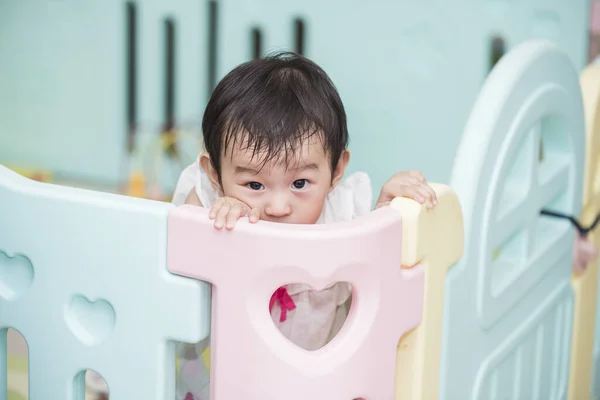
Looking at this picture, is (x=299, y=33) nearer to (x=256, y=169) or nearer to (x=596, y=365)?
(x=596, y=365)

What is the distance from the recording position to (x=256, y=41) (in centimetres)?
197

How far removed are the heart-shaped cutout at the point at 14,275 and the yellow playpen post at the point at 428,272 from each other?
1.21 ft

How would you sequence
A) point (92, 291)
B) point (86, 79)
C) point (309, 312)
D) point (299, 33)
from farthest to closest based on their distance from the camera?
1. point (86, 79)
2. point (299, 33)
3. point (309, 312)
4. point (92, 291)

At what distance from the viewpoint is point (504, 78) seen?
3.19 feet

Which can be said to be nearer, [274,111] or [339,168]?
[274,111]

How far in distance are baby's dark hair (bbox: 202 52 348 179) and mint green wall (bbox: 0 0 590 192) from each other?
2.67ft

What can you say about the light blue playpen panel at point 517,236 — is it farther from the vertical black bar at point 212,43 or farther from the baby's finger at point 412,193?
the vertical black bar at point 212,43

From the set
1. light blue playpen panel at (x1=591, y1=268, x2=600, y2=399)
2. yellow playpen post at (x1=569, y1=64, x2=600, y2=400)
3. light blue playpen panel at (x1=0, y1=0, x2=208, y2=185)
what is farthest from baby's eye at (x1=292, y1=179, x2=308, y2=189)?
light blue playpen panel at (x1=0, y1=0, x2=208, y2=185)

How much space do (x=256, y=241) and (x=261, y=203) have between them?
0.18m

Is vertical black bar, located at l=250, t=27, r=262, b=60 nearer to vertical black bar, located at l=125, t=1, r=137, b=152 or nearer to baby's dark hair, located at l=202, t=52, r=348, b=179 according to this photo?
vertical black bar, located at l=125, t=1, r=137, b=152

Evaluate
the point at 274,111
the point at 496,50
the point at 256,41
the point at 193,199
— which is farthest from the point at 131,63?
the point at 274,111

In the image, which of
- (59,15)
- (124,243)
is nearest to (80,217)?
(124,243)

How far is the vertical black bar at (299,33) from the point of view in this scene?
75.6 inches

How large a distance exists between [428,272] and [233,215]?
0.20 m
